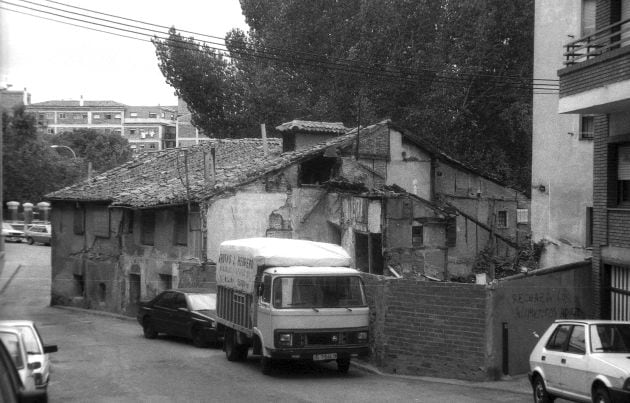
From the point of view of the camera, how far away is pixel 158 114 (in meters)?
98.7

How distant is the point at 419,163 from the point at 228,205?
7.33 meters

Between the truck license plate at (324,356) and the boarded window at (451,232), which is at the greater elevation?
the boarded window at (451,232)

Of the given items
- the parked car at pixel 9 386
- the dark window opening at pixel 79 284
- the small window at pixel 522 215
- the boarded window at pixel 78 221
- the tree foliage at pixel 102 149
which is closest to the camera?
the parked car at pixel 9 386

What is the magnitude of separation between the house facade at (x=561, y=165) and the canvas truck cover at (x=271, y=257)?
905 centimetres

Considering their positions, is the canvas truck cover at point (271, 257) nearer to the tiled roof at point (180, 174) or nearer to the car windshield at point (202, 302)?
the car windshield at point (202, 302)

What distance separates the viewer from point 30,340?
13578mm

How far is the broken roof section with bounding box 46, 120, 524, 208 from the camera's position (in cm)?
2889

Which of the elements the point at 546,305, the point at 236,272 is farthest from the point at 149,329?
the point at 546,305

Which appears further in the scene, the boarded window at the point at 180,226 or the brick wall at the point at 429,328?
the boarded window at the point at 180,226

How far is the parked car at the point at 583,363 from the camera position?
11547mm

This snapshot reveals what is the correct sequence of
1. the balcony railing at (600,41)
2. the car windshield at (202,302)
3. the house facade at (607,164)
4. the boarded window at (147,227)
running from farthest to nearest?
the boarded window at (147,227), the car windshield at (202,302), the balcony railing at (600,41), the house facade at (607,164)

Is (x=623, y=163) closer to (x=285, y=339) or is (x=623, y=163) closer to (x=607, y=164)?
(x=607, y=164)

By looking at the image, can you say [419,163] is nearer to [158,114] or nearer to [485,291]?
[485,291]

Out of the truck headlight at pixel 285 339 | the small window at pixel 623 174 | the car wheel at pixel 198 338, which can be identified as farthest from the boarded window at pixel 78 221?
the small window at pixel 623 174
